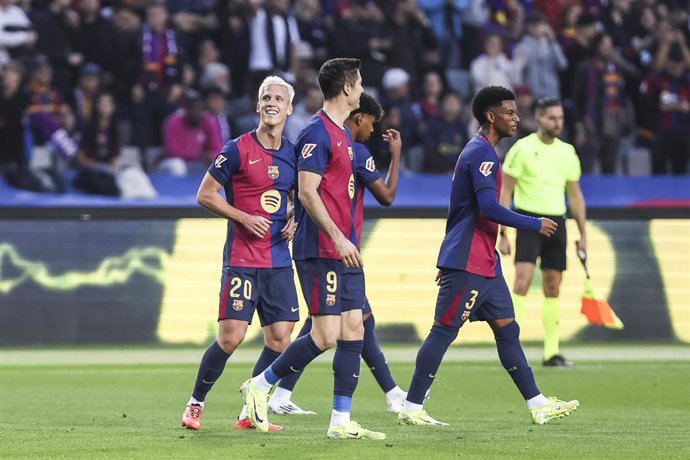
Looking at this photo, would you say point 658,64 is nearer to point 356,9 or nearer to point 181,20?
point 356,9

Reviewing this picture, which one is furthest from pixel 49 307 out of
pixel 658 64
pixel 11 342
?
pixel 658 64

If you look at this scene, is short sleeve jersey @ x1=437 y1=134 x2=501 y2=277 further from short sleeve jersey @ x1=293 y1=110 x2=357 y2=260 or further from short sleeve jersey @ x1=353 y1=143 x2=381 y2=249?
short sleeve jersey @ x1=293 y1=110 x2=357 y2=260

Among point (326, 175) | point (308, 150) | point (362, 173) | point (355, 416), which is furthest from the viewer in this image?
point (355, 416)

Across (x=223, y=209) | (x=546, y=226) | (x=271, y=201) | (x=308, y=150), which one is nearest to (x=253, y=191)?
(x=271, y=201)

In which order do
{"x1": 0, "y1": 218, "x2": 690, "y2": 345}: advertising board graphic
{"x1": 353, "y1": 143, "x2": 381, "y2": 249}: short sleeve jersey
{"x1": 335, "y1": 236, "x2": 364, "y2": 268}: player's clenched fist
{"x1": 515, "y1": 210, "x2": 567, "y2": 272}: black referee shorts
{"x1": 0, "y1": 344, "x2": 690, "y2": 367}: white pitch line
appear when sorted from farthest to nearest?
{"x1": 0, "y1": 218, "x2": 690, "y2": 345}: advertising board graphic < {"x1": 0, "y1": 344, "x2": 690, "y2": 367}: white pitch line < {"x1": 515, "y1": 210, "x2": 567, "y2": 272}: black referee shorts < {"x1": 353, "y1": 143, "x2": 381, "y2": 249}: short sleeve jersey < {"x1": 335, "y1": 236, "x2": 364, "y2": 268}: player's clenched fist

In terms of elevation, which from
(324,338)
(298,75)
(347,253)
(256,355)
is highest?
(298,75)

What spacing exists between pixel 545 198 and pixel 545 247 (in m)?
0.52

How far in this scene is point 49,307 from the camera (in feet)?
56.0

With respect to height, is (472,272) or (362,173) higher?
(362,173)

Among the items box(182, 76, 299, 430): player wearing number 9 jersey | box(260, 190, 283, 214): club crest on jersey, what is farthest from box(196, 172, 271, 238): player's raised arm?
box(260, 190, 283, 214): club crest on jersey

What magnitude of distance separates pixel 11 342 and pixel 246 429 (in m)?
8.47

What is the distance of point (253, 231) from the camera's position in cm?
902

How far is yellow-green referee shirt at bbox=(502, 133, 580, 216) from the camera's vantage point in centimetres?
1392

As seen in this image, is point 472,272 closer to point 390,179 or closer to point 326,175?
point 390,179
